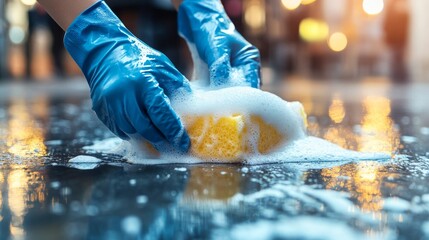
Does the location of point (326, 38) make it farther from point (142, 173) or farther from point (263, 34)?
point (142, 173)

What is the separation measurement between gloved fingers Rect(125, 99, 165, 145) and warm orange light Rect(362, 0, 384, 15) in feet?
23.0

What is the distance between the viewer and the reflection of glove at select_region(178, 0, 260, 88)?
1.47 meters

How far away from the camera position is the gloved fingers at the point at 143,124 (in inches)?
47.9

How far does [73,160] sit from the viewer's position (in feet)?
4.19

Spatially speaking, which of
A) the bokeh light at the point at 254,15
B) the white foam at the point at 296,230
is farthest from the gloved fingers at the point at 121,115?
the bokeh light at the point at 254,15

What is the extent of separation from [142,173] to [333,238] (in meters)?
0.52

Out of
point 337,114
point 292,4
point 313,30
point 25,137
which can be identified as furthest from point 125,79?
point 313,30

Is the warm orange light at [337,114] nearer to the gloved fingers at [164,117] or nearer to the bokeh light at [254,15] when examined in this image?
the gloved fingers at [164,117]

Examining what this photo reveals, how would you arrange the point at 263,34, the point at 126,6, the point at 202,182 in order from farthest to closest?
the point at 263,34 < the point at 126,6 < the point at 202,182

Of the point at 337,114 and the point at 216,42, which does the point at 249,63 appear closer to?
the point at 216,42

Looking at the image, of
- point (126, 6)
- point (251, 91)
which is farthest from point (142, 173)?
point (126, 6)

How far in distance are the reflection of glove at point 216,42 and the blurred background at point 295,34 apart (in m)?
5.14

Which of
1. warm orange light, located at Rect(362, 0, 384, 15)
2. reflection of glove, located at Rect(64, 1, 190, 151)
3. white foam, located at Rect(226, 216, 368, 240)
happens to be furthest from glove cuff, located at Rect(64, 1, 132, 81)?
warm orange light, located at Rect(362, 0, 384, 15)

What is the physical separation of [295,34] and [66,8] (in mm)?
8667
